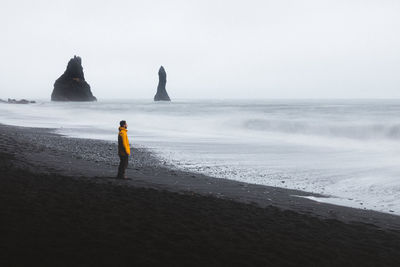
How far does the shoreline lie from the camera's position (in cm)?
956

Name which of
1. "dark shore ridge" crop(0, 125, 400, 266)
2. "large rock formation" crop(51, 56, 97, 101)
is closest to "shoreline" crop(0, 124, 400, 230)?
"dark shore ridge" crop(0, 125, 400, 266)

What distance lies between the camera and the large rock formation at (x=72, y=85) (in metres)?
183

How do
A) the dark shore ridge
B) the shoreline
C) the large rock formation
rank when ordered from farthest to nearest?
1. the large rock formation
2. the shoreline
3. the dark shore ridge

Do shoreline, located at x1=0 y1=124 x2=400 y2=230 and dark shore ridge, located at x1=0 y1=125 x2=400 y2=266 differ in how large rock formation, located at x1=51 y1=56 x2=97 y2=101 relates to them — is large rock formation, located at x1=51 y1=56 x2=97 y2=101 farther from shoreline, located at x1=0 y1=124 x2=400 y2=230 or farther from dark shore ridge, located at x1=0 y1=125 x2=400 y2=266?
dark shore ridge, located at x1=0 y1=125 x2=400 y2=266

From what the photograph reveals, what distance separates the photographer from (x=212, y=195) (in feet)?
34.6

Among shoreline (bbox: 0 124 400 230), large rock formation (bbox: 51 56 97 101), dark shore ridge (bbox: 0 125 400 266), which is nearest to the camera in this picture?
dark shore ridge (bbox: 0 125 400 266)

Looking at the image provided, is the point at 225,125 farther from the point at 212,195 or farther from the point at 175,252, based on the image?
the point at 175,252

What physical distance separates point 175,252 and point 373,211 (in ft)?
21.3

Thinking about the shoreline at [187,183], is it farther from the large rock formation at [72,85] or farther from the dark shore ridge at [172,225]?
the large rock formation at [72,85]

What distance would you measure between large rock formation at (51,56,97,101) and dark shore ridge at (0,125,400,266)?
594 ft

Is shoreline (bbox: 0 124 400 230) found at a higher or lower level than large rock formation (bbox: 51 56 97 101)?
lower

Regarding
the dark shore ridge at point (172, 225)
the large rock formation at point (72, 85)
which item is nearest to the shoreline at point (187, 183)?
the dark shore ridge at point (172, 225)

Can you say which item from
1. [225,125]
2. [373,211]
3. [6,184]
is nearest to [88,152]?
[6,184]

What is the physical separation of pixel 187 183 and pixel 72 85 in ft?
603
